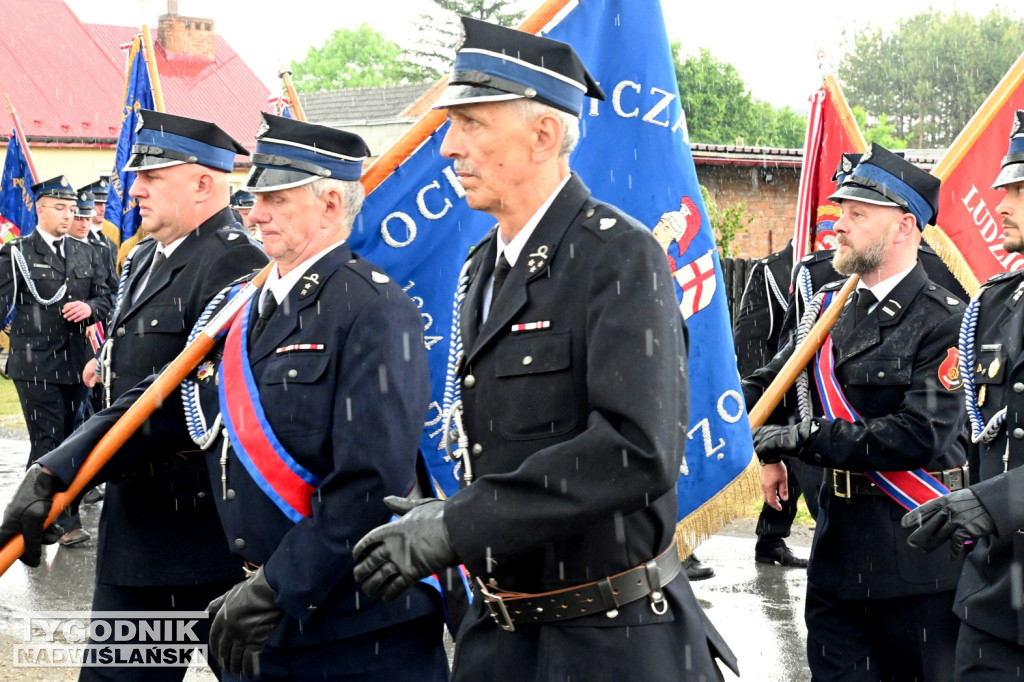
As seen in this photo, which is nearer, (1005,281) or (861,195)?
(1005,281)

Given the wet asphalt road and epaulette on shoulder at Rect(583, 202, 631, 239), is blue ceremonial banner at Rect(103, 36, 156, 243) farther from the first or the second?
Result: epaulette on shoulder at Rect(583, 202, 631, 239)

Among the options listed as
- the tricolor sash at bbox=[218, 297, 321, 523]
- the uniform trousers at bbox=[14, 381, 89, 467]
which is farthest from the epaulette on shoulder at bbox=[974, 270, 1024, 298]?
the uniform trousers at bbox=[14, 381, 89, 467]

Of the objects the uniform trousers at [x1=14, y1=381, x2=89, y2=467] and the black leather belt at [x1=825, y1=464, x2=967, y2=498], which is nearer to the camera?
the black leather belt at [x1=825, y1=464, x2=967, y2=498]

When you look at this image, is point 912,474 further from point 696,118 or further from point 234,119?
point 696,118

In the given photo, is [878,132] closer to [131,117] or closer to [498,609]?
[131,117]

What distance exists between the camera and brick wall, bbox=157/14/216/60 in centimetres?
3650

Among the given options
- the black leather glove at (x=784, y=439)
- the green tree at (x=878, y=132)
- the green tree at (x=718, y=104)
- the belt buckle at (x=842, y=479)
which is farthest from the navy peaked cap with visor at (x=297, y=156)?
the green tree at (x=878, y=132)

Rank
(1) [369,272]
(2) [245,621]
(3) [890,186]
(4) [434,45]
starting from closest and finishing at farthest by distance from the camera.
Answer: (2) [245,621], (1) [369,272], (3) [890,186], (4) [434,45]

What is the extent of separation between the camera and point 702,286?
4078 mm

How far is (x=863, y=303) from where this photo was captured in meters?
4.61

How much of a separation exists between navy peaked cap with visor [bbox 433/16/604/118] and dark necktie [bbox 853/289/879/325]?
2.09 metres

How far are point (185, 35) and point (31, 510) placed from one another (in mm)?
35117

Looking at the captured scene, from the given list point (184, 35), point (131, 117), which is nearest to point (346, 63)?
point (184, 35)

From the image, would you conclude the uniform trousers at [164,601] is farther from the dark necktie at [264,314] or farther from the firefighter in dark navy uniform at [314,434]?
the dark necktie at [264,314]
